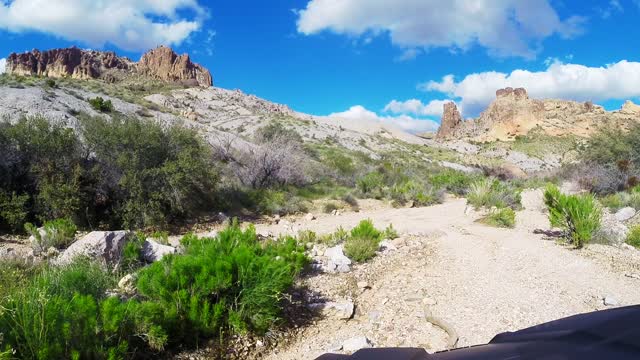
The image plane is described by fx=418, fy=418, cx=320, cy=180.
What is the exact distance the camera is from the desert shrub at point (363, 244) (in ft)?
24.5

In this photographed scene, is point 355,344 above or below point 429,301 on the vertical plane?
below

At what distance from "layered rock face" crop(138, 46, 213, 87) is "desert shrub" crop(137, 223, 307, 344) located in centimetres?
10037

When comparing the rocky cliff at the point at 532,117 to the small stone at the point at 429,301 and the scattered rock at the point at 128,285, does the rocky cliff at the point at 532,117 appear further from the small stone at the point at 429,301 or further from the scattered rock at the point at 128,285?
the scattered rock at the point at 128,285

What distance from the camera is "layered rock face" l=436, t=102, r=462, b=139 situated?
96375 millimetres

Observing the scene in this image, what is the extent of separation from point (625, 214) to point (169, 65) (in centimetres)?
10549

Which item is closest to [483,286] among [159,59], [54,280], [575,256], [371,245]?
[371,245]

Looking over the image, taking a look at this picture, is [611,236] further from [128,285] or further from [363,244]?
[128,285]

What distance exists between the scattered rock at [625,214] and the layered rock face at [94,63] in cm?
9373

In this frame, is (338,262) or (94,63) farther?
(94,63)

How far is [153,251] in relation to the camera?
6875mm

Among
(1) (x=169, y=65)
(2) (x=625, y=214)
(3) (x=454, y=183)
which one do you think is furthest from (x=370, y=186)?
(1) (x=169, y=65)

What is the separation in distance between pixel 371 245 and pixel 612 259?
4177mm

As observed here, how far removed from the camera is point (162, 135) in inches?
492

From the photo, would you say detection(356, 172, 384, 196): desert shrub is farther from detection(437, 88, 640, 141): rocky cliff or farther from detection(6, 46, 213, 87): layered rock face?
detection(6, 46, 213, 87): layered rock face
